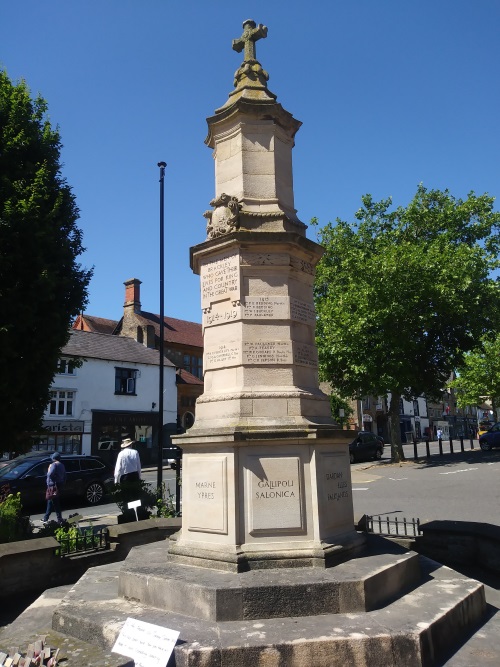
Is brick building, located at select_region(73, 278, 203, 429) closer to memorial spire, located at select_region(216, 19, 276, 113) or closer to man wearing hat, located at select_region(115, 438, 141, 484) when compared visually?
man wearing hat, located at select_region(115, 438, 141, 484)

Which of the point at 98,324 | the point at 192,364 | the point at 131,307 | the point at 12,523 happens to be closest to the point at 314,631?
the point at 12,523

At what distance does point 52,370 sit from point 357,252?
1839 cm

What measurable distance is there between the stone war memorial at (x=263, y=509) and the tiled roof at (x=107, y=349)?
2826 cm

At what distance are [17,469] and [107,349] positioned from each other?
21.2 m

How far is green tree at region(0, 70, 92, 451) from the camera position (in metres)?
10.3

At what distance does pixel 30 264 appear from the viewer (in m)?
10.6

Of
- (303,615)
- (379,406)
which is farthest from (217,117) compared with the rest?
(379,406)

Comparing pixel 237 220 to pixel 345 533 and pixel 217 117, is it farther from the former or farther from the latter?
pixel 345 533

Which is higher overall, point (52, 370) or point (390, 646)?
point (52, 370)

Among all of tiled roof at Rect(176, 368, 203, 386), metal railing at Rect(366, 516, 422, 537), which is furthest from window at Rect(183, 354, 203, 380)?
metal railing at Rect(366, 516, 422, 537)

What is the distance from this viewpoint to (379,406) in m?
59.2

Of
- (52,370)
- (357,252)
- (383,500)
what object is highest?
(357,252)

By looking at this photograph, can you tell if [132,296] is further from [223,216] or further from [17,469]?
[223,216]

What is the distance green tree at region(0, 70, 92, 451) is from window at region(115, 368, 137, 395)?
2519 centimetres
